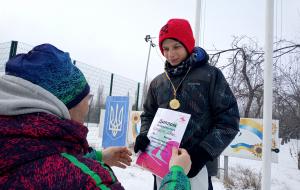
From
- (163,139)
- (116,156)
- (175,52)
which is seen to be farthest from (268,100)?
(116,156)

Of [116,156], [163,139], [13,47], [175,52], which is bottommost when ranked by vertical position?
[116,156]

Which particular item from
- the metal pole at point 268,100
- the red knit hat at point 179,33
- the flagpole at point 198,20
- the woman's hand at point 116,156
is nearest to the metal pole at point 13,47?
the flagpole at point 198,20

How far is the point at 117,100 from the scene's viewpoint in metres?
6.18

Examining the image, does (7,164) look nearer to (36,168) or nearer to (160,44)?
(36,168)

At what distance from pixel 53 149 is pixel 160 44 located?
49.3 inches

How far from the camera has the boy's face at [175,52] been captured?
1.75 metres

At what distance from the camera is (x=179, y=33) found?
1.75 meters

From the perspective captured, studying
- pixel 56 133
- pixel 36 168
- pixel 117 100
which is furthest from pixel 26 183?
pixel 117 100

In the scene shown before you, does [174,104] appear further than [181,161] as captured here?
Yes

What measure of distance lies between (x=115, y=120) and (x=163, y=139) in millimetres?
4692

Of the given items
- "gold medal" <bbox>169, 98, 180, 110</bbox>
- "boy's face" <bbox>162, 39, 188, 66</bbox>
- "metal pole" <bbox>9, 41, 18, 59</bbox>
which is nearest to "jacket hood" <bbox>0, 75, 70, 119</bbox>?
"gold medal" <bbox>169, 98, 180, 110</bbox>

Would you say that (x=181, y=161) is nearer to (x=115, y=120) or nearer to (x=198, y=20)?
(x=198, y=20)

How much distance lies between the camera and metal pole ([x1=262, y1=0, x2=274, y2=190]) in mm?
3207

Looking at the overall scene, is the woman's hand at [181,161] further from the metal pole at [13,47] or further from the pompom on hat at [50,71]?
the metal pole at [13,47]
